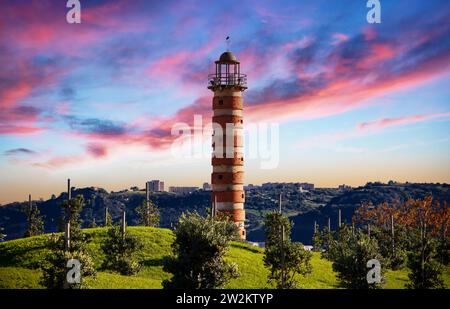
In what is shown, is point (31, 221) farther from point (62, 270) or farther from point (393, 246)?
point (393, 246)

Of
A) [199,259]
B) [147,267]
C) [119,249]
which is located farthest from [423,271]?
[119,249]

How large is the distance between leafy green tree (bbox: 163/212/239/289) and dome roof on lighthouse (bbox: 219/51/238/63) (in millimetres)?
57142

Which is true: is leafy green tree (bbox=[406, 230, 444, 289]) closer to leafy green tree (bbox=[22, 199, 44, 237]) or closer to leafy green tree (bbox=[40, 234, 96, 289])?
leafy green tree (bbox=[40, 234, 96, 289])

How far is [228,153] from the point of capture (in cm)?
9138

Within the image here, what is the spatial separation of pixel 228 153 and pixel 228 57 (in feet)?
61.7

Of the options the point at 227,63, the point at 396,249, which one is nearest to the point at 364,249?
the point at 396,249

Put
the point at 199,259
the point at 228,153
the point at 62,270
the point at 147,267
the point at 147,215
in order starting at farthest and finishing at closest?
the point at 147,215, the point at 228,153, the point at 147,267, the point at 62,270, the point at 199,259

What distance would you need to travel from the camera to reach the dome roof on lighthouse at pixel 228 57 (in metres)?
97.2

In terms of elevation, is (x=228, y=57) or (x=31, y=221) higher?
(x=228, y=57)

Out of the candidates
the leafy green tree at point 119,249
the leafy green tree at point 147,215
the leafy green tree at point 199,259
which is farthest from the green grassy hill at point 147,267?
the leafy green tree at point 147,215

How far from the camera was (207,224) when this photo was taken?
44.7 m

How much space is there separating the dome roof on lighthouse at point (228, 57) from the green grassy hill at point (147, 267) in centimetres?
3333

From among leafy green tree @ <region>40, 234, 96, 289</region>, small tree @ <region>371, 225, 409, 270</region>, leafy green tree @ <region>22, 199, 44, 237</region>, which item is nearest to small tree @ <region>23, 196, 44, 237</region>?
leafy green tree @ <region>22, 199, 44, 237</region>
